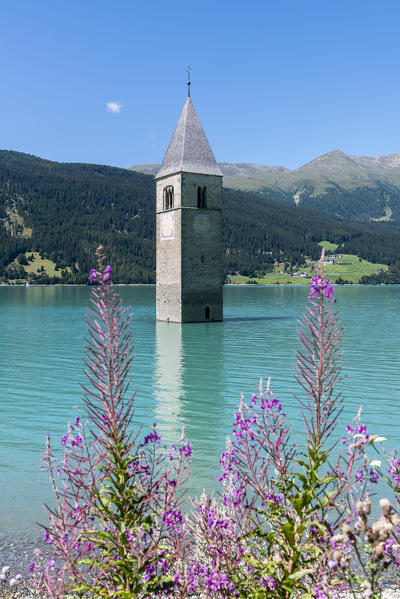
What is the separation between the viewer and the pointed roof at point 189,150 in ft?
180

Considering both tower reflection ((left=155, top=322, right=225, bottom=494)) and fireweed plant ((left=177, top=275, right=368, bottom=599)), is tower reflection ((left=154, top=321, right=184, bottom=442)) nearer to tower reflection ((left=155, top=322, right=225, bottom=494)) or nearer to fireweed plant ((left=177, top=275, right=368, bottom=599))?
tower reflection ((left=155, top=322, right=225, bottom=494))

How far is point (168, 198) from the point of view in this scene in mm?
56844

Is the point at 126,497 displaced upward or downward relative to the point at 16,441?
upward

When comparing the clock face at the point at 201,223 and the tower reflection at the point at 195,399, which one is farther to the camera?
the clock face at the point at 201,223

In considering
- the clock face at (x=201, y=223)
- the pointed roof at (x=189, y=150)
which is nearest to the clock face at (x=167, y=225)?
the clock face at (x=201, y=223)

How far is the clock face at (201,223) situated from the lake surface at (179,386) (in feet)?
36.1

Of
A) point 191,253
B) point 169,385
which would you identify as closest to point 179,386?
point 169,385

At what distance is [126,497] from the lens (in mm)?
4098

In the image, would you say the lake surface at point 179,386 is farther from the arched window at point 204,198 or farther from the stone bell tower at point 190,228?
the arched window at point 204,198

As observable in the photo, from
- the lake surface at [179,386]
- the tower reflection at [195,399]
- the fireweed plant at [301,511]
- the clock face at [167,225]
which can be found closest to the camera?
the fireweed plant at [301,511]

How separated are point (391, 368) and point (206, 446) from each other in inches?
658

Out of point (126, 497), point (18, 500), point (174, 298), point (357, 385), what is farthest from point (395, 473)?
point (174, 298)

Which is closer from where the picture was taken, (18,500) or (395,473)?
(395,473)

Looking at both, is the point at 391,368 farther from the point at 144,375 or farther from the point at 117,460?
the point at 117,460
